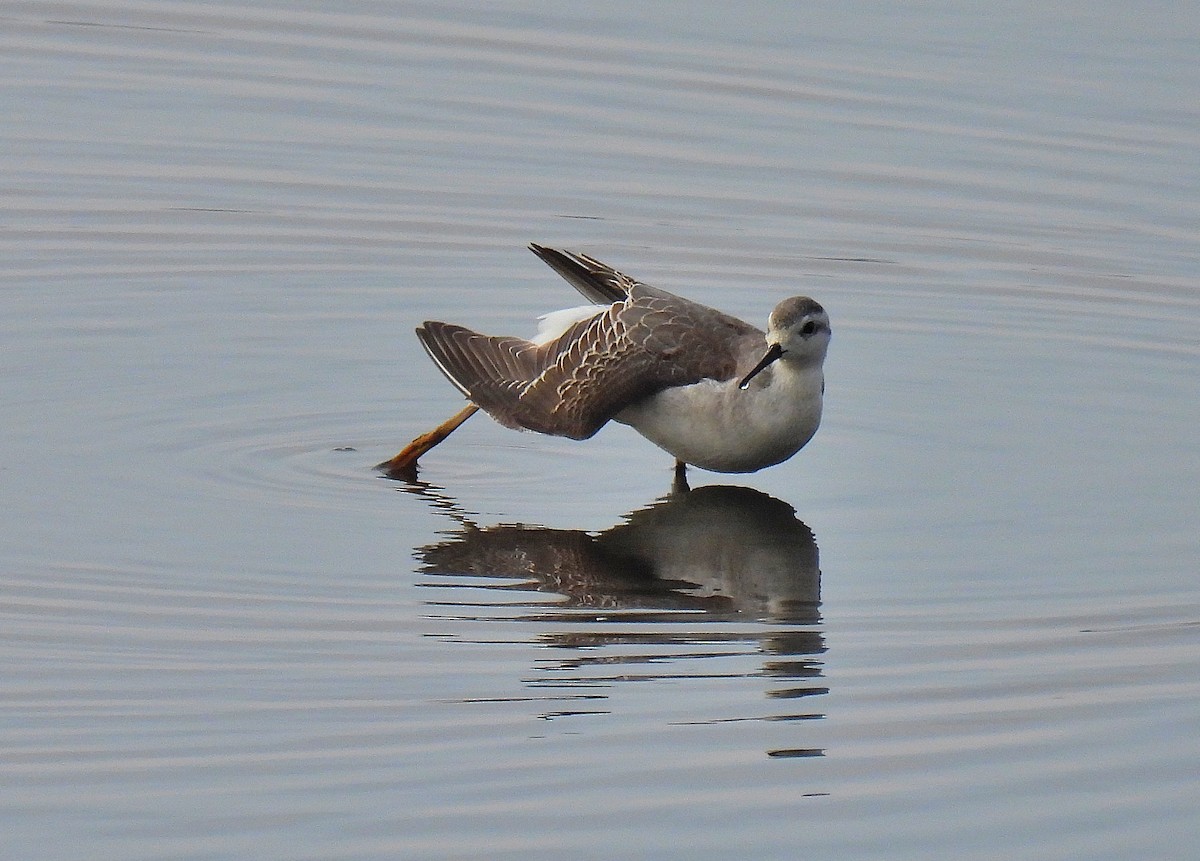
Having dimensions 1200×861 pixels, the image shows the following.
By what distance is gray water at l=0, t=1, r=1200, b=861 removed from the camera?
24.2 feet

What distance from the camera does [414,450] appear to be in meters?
11.4

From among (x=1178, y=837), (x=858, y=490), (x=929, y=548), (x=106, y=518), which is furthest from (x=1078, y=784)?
(x=106, y=518)

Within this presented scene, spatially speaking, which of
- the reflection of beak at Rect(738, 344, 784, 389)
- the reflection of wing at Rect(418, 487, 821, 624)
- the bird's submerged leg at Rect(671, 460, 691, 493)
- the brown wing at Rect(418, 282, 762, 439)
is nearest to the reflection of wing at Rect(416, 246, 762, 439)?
the brown wing at Rect(418, 282, 762, 439)

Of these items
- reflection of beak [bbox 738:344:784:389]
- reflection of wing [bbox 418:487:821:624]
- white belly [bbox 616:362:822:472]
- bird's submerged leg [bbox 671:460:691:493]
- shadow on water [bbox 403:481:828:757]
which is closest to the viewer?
shadow on water [bbox 403:481:828:757]

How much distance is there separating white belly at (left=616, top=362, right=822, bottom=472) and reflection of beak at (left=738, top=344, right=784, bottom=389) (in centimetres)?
12

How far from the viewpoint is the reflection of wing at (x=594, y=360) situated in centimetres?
1120

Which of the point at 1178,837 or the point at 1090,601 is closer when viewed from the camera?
the point at 1178,837

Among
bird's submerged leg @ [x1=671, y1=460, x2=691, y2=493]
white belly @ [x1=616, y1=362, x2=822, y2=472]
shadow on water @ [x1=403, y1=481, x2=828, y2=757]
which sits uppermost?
white belly @ [x1=616, y1=362, x2=822, y2=472]

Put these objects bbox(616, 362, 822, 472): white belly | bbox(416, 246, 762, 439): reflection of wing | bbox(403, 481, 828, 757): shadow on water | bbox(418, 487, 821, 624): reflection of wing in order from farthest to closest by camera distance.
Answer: bbox(416, 246, 762, 439): reflection of wing
bbox(616, 362, 822, 472): white belly
bbox(418, 487, 821, 624): reflection of wing
bbox(403, 481, 828, 757): shadow on water

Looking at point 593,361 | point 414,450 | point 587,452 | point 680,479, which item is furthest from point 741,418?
point 414,450

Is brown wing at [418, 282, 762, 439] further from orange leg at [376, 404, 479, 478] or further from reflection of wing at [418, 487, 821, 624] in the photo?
reflection of wing at [418, 487, 821, 624]

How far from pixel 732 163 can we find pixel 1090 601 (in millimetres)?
7492

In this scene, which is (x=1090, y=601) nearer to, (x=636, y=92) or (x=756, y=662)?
(x=756, y=662)

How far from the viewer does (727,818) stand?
7066mm
